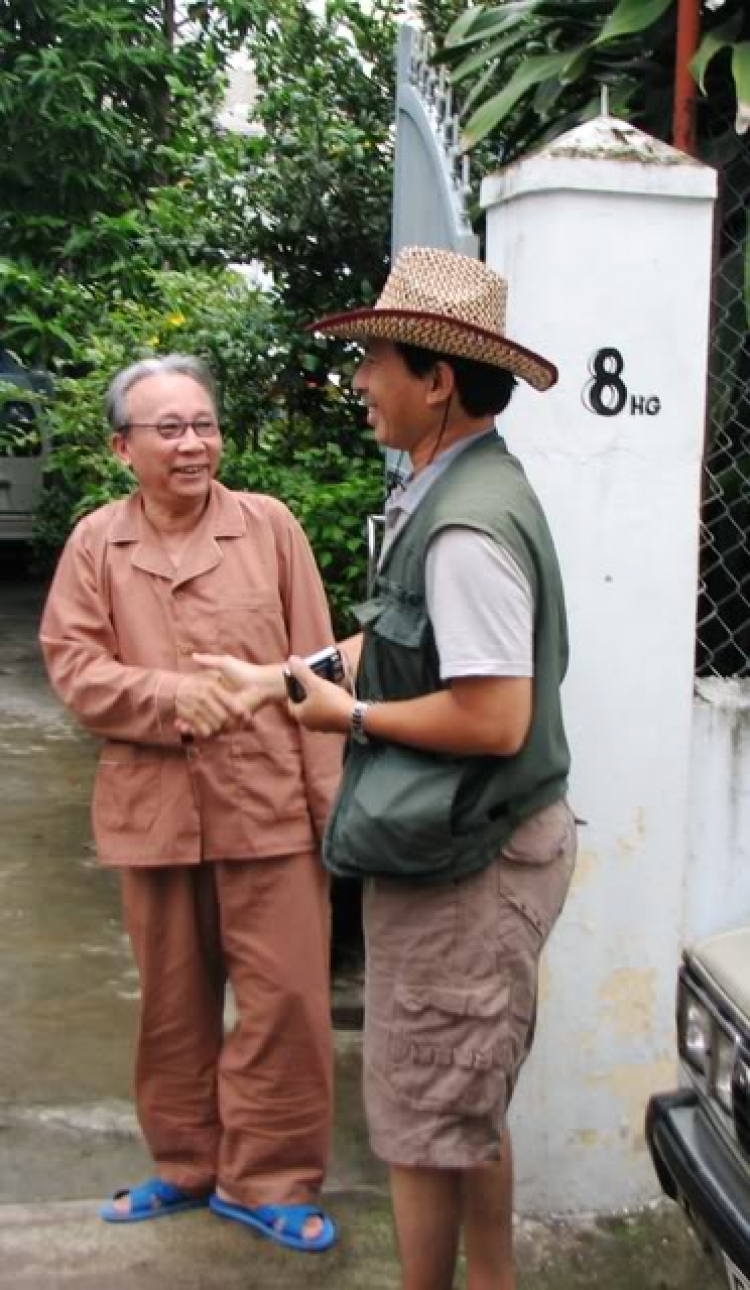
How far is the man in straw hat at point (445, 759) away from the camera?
246 cm

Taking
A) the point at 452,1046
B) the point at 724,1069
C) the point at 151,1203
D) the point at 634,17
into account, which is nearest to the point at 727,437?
the point at 634,17

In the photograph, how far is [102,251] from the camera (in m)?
9.72

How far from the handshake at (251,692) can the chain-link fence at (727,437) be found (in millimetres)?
1180

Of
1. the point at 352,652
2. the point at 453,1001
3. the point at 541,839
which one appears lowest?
the point at 453,1001

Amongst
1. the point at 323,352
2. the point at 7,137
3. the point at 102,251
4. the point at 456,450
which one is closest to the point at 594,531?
the point at 456,450

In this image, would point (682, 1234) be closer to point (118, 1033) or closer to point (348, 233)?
point (118, 1033)

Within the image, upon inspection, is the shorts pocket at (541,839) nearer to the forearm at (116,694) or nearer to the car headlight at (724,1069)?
the car headlight at (724,1069)

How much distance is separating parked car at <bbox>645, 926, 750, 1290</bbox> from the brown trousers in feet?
2.91

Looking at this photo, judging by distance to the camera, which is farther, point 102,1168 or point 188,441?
point 102,1168

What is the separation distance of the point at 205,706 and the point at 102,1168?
137cm

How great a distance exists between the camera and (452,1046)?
258 centimetres

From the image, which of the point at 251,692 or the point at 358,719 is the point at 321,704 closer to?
the point at 358,719

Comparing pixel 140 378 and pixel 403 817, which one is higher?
pixel 140 378

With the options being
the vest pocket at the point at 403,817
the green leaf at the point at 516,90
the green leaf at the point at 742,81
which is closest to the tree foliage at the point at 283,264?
the green leaf at the point at 516,90
